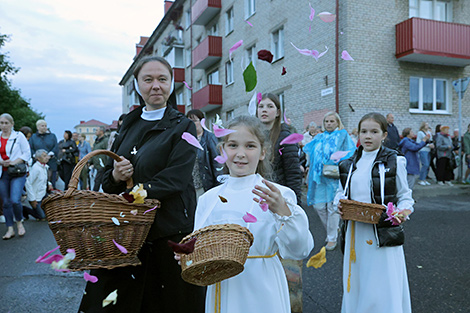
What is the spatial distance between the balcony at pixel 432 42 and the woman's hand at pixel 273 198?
12489mm

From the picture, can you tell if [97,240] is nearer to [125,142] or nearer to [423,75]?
[125,142]

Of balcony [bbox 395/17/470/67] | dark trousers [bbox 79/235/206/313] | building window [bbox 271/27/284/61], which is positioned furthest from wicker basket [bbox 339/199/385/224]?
building window [bbox 271/27/284/61]

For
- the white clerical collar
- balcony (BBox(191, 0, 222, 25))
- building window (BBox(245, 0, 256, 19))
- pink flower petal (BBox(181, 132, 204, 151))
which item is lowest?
pink flower petal (BBox(181, 132, 204, 151))

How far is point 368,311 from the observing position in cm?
304

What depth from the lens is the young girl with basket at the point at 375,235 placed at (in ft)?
9.93

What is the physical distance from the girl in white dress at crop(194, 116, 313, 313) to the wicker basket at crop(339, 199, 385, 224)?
1046 mm

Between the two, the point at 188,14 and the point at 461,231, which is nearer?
the point at 461,231

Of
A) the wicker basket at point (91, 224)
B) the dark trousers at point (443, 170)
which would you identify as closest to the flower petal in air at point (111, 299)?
the wicker basket at point (91, 224)

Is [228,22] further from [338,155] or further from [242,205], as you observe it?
[242,205]

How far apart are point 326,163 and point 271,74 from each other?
1197cm

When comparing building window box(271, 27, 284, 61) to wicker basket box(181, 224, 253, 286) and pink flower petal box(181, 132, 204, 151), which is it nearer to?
pink flower petal box(181, 132, 204, 151)

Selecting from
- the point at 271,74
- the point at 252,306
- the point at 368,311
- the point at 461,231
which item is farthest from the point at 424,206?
the point at 271,74

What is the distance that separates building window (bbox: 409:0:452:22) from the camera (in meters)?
13.5

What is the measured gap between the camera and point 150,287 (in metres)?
2.47
